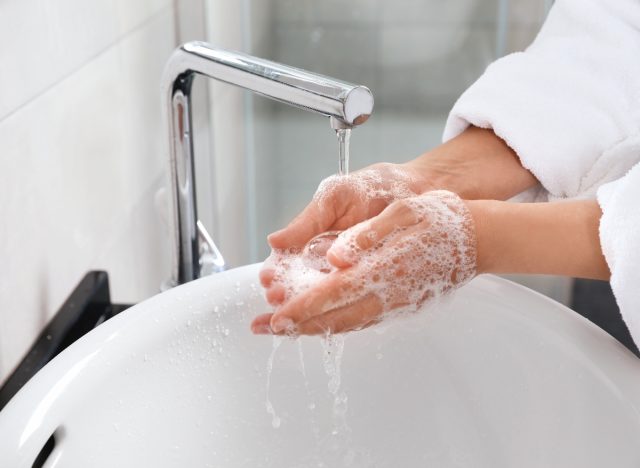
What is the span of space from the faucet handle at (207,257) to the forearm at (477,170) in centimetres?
21

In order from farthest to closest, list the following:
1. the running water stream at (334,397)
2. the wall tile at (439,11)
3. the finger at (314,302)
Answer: the wall tile at (439,11)
the running water stream at (334,397)
the finger at (314,302)

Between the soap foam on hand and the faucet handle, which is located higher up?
the soap foam on hand

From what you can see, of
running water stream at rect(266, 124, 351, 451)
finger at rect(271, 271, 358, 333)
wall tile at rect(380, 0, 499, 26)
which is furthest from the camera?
wall tile at rect(380, 0, 499, 26)

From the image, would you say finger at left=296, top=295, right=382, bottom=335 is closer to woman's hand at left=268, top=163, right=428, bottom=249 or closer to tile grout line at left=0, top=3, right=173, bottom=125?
woman's hand at left=268, top=163, right=428, bottom=249

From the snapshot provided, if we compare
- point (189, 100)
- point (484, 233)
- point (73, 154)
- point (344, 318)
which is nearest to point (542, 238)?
point (484, 233)

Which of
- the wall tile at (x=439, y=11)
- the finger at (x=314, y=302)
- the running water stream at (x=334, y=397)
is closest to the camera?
the finger at (x=314, y=302)

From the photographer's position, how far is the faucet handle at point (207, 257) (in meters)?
0.80

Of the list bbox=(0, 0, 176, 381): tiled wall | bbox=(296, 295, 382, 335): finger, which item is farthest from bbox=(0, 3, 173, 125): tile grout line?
bbox=(296, 295, 382, 335): finger

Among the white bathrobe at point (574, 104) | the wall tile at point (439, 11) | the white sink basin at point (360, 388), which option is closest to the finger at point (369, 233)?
the white sink basin at point (360, 388)

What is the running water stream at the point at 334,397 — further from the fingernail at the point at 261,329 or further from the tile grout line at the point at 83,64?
the tile grout line at the point at 83,64

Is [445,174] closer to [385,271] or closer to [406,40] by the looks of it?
[385,271]

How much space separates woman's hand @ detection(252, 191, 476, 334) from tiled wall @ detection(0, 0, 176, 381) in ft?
0.72

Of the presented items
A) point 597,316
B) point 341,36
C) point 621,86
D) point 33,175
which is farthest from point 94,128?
point 597,316

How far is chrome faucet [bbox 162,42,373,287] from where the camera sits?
587 millimetres
